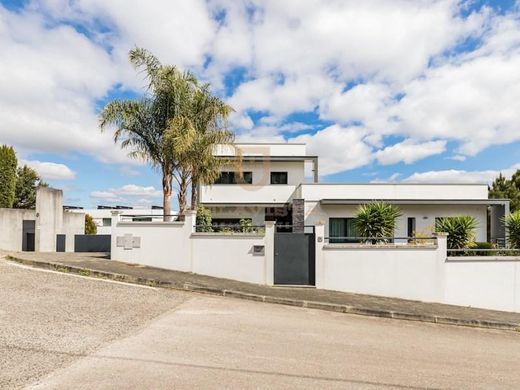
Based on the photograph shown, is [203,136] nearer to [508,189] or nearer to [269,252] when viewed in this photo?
[269,252]

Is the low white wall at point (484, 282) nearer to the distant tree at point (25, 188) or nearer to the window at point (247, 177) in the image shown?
the window at point (247, 177)

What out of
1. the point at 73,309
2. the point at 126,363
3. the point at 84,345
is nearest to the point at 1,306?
the point at 73,309

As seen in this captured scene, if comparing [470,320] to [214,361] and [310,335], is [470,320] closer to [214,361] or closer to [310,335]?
[310,335]

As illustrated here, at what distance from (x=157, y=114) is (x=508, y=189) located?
2904 cm

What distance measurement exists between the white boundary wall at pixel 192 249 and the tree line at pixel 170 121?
1.94 metres

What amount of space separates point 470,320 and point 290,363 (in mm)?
6164

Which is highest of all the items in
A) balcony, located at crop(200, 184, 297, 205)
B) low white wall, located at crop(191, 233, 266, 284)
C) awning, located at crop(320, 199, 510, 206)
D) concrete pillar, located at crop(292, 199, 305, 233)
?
balcony, located at crop(200, 184, 297, 205)

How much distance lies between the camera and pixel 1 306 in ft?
23.7

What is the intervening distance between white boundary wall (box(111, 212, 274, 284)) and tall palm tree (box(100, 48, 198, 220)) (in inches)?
76.4

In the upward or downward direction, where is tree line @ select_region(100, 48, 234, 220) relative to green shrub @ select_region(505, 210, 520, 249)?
upward

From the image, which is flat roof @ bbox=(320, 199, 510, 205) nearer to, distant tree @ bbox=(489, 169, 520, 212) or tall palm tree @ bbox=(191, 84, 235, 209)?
tall palm tree @ bbox=(191, 84, 235, 209)

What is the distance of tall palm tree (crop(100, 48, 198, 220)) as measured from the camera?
14586mm

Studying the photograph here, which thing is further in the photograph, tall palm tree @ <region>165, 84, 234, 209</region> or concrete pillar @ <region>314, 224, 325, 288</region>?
tall palm tree @ <region>165, 84, 234, 209</region>

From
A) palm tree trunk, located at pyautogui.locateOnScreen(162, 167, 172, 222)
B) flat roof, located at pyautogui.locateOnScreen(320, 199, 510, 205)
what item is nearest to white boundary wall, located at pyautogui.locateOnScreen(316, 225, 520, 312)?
palm tree trunk, located at pyautogui.locateOnScreen(162, 167, 172, 222)
